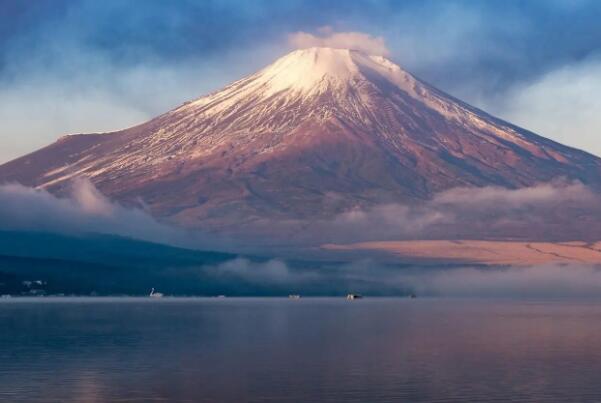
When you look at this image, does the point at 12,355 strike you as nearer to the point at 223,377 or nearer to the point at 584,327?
the point at 223,377

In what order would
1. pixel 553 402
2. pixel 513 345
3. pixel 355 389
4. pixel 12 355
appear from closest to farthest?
pixel 553 402 → pixel 355 389 → pixel 12 355 → pixel 513 345

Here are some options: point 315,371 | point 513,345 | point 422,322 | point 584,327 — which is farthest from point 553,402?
point 422,322

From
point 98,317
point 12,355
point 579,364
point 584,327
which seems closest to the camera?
point 579,364

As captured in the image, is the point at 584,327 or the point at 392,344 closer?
the point at 392,344

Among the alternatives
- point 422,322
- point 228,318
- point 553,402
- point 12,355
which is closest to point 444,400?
point 553,402

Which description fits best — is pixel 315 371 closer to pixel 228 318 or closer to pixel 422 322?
pixel 422 322

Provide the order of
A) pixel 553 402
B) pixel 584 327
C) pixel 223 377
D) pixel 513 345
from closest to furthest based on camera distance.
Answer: pixel 553 402 < pixel 223 377 < pixel 513 345 < pixel 584 327
